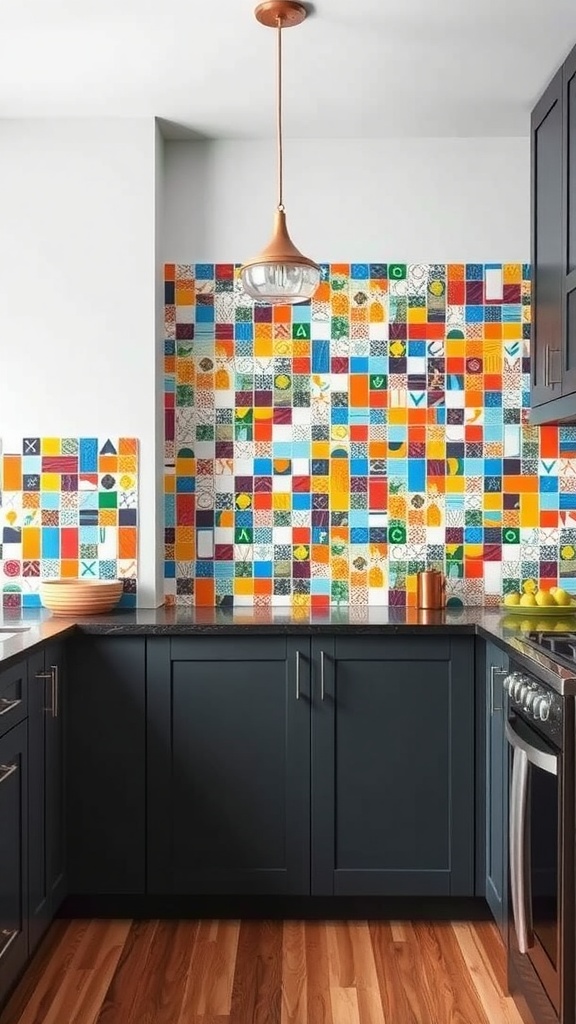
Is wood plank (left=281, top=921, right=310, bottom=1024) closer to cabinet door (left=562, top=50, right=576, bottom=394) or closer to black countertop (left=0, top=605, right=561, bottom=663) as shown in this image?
black countertop (left=0, top=605, right=561, bottom=663)

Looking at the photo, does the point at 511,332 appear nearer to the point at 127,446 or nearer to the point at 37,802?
the point at 127,446

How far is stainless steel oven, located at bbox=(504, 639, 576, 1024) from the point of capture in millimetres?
1939

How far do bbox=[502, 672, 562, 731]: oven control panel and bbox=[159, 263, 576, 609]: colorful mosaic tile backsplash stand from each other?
3.51 feet

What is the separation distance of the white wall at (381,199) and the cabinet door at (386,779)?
1.50 meters

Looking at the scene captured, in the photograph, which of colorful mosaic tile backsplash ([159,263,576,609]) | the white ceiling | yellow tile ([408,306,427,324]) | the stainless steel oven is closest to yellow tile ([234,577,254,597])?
colorful mosaic tile backsplash ([159,263,576,609])

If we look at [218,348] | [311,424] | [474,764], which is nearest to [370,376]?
[311,424]

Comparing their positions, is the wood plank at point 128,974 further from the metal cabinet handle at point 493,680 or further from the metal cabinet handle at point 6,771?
the metal cabinet handle at point 493,680

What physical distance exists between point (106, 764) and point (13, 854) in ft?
1.92

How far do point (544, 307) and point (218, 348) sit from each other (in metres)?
1.16

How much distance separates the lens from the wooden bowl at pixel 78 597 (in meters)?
3.17

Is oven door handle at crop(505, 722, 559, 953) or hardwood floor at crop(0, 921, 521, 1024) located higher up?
oven door handle at crop(505, 722, 559, 953)

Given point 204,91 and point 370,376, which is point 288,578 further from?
point 204,91

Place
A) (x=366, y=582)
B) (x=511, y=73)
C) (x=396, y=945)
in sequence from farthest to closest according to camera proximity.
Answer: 1. (x=366, y=582)
2. (x=511, y=73)
3. (x=396, y=945)

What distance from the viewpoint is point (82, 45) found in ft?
9.37
